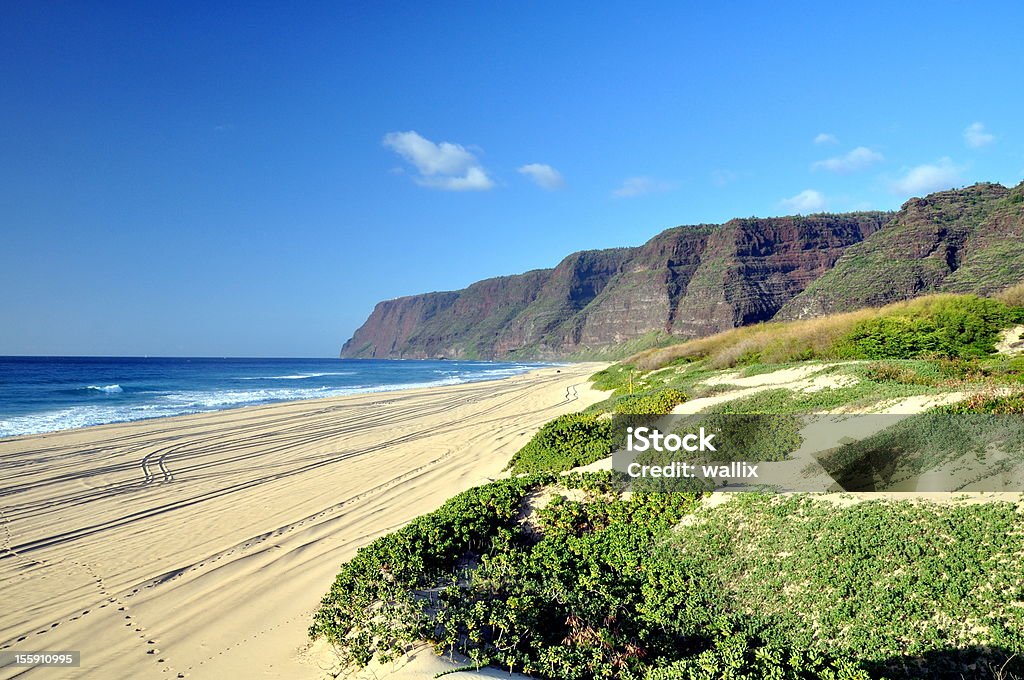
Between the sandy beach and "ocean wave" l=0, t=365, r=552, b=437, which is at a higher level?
"ocean wave" l=0, t=365, r=552, b=437

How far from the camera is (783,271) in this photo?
111 metres

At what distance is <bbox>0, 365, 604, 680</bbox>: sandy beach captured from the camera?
6.18 m

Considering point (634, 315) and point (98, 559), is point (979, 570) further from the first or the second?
point (634, 315)

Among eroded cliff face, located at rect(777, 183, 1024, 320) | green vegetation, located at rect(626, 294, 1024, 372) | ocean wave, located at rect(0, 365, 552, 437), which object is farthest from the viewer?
eroded cliff face, located at rect(777, 183, 1024, 320)

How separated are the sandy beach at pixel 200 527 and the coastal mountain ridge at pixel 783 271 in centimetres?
4141

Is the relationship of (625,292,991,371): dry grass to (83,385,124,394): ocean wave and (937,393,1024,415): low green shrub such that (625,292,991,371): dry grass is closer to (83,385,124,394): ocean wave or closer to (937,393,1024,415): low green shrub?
(937,393,1024,415): low green shrub

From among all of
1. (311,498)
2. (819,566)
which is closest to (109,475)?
(311,498)

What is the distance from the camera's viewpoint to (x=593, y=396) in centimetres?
2773

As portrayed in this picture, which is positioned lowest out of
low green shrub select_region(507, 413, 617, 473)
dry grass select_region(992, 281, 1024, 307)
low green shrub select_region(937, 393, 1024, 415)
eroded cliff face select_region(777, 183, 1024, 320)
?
low green shrub select_region(507, 413, 617, 473)

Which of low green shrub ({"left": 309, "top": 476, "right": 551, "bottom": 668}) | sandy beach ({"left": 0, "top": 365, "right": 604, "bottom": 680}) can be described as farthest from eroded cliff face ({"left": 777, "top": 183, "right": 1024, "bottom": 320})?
low green shrub ({"left": 309, "top": 476, "right": 551, "bottom": 668})

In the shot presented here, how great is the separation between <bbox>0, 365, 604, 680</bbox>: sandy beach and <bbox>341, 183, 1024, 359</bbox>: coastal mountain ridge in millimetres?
41412

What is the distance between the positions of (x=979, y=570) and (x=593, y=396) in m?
22.2

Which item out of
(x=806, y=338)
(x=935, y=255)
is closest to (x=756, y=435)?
(x=806, y=338)

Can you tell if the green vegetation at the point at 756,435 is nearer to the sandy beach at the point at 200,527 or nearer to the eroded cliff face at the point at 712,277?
the sandy beach at the point at 200,527
